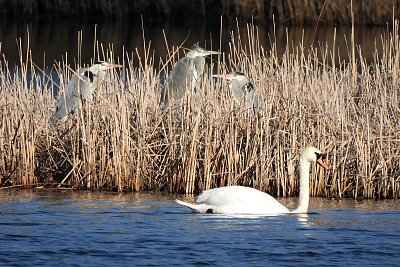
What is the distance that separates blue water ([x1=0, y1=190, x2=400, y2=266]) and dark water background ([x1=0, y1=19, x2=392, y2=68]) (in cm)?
1258

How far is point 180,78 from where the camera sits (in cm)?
1229

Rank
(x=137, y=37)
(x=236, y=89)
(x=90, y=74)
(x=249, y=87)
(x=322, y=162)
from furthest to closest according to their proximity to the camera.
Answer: (x=137, y=37), (x=90, y=74), (x=236, y=89), (x=249, y=87), (x=322, y=162)

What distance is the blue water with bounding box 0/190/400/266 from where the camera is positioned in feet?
24.6

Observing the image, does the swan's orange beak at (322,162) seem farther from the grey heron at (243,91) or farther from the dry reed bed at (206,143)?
the grey heron at (243,91)

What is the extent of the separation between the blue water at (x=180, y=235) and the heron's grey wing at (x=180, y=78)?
251 centimetres

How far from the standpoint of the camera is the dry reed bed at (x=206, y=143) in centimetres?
991

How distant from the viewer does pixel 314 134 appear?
1012 centimetres

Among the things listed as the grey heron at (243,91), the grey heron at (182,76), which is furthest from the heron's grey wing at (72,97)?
the grey heron at (243,91)

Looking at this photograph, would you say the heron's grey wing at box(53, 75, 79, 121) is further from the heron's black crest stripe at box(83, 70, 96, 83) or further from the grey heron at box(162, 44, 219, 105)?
the grey heron at box(162, 44, 219, 105)

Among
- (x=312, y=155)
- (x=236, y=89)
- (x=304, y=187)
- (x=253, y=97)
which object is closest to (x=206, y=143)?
(x=253, y=97)

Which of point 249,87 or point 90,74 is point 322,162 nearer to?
point 249,87

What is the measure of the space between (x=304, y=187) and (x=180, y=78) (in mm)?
3594

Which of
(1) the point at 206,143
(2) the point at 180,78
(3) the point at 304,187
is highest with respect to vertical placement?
(2) the point at 180,78

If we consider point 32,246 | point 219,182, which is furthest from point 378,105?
point 32,246
